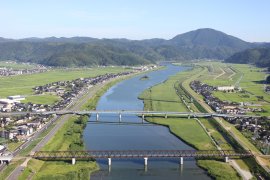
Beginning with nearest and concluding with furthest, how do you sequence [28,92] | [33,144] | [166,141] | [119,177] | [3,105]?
1. [119,177]
2. [33,144]
3. [166,141]
4. [3,105]
5. [28,92]

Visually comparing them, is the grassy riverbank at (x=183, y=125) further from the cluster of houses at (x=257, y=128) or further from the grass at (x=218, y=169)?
the cluster of houses at (x=257, y=128)

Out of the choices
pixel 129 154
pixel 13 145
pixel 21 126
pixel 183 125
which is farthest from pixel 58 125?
pixel 183 125

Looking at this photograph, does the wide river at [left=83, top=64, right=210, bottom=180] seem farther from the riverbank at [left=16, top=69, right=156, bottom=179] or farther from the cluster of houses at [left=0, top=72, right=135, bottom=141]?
the cluster of houses at [left=0, top=72, right=135, bottom=141]

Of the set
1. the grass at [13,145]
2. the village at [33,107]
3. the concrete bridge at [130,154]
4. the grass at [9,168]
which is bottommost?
the grass at [9,168]

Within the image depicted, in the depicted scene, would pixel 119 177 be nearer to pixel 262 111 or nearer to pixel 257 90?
A: pixel 262 111

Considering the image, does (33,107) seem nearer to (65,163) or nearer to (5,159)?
(5,159)

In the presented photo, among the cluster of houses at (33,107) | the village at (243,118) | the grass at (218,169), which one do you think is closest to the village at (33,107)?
the cluster of houses at (33,107)

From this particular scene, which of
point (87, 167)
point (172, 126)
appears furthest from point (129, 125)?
point (87, 167)
